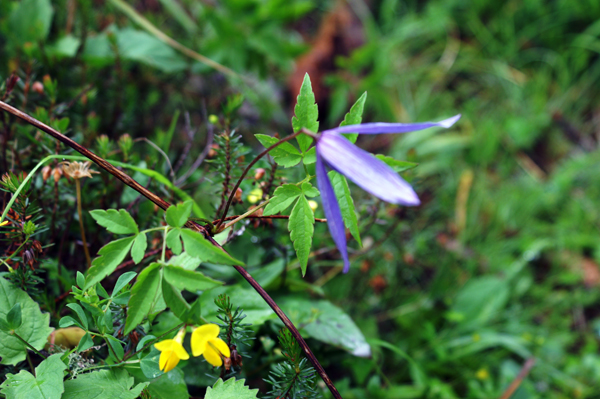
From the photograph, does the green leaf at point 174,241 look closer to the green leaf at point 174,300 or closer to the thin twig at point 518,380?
the green leaf at point 174,300

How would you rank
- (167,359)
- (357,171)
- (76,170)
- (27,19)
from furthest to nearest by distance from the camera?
(27,19), (76,170), (167,359), (357,171)

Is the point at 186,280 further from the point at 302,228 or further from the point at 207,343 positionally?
the point at 302,228

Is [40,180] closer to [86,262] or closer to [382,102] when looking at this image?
[86,262]

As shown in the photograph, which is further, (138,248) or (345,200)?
(345,200)

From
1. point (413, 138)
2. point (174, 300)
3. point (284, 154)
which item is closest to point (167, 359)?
point (174, 300)

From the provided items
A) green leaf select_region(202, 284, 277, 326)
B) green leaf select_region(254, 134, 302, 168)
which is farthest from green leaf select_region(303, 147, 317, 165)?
green leaf select_region(202, 284, 277, 326)

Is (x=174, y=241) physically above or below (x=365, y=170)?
below

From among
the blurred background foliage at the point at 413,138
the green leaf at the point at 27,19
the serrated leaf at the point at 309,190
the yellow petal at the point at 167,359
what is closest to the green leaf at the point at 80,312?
the yellow petal at the point at 167,359

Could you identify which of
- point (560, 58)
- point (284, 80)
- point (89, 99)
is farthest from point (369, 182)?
point (560, 58)
